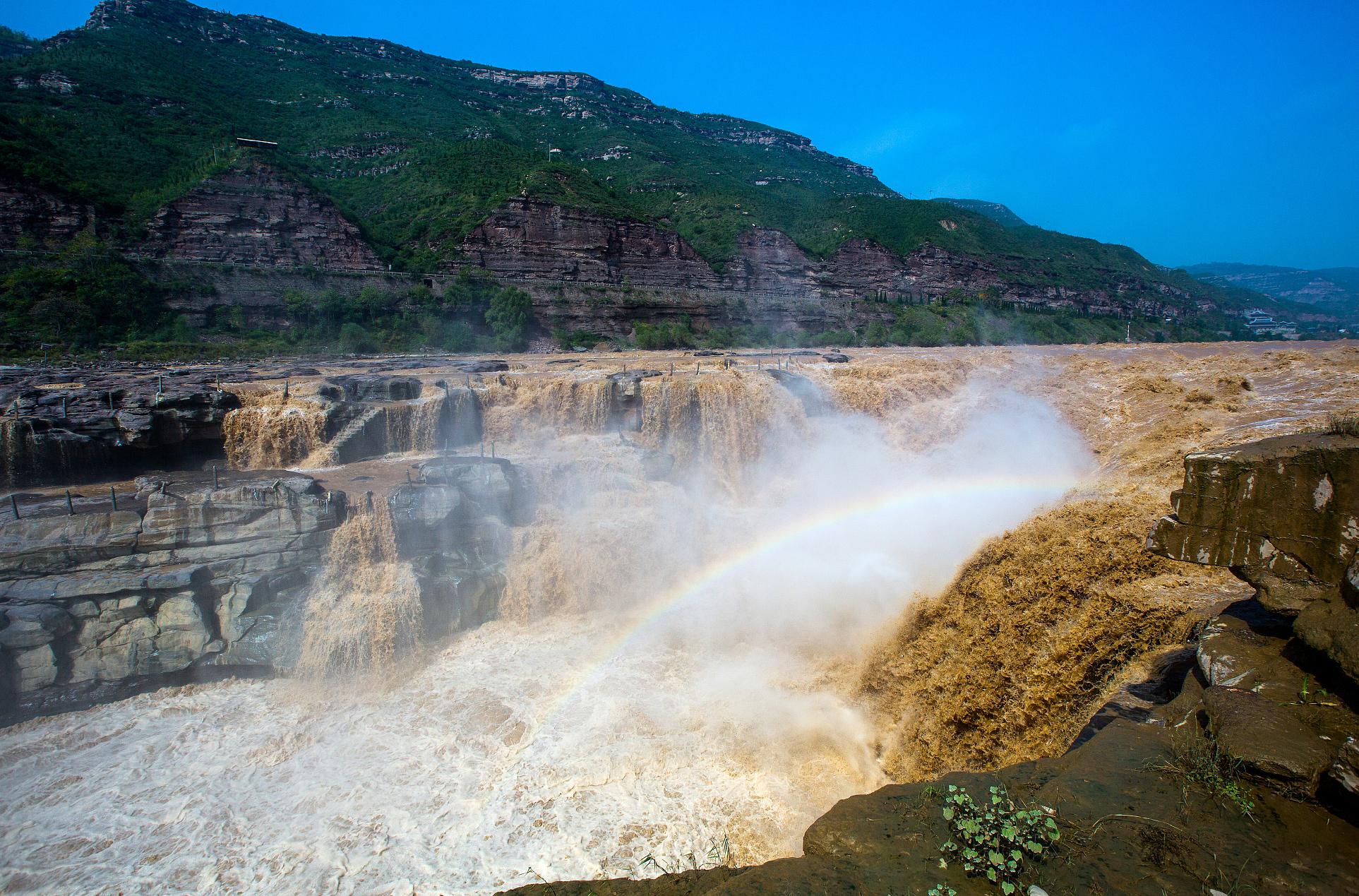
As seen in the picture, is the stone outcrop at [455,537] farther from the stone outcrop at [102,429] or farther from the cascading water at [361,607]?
the stone outcrop at [102,429]

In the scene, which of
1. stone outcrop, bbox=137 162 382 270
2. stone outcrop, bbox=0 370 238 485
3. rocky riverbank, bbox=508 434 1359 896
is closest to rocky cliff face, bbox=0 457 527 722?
stone outcrop, bbox=0 370 238 485

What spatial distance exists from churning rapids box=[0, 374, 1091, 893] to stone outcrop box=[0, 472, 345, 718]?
1.86 ft

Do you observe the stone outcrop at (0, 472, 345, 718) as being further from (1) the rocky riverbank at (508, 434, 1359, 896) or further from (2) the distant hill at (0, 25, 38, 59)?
(2) the distant hill at (0, 25, 38, 59)

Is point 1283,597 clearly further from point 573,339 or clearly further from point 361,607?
point 573,339

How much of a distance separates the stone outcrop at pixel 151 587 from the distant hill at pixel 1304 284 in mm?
109493

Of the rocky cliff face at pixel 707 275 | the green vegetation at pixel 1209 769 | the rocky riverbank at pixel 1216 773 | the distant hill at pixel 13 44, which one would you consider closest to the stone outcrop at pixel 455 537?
the rocky riverbank at pixel 1216 773

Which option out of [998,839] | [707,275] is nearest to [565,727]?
[998,839]

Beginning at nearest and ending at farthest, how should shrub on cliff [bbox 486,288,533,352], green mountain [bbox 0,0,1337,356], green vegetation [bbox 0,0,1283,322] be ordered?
1. green mountain [bbox 0,0,1337,356]
2. shrub on cliff [bbox 486,288,533,352]
3. green vegetation [bbox 0,0,1283,322]

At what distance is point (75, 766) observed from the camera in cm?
825

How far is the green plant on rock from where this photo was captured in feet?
10.8

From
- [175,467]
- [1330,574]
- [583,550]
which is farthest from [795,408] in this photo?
[175,467]

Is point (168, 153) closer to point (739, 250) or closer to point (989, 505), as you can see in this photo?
point (739, 250)

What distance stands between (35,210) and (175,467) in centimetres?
2787

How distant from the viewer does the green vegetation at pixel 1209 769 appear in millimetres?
3469
